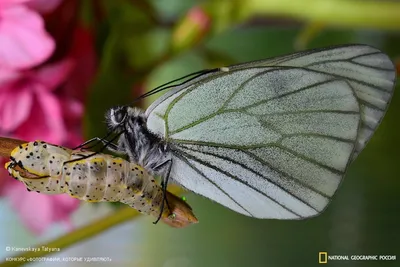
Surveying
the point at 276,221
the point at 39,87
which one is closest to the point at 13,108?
the point at 39,87

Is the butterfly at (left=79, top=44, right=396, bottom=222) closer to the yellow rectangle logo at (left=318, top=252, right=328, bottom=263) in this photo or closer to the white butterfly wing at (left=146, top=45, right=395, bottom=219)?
the white butterfly wing at (left=146, top=45, right=395, bottom=219)

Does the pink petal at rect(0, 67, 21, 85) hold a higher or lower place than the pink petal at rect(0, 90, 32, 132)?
higher

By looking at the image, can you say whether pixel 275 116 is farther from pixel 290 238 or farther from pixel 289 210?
pixel 290 238

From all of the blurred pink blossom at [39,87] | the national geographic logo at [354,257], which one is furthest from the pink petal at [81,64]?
the national geographic logo at [354,257]

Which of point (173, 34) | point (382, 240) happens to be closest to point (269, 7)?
point (173, 34)

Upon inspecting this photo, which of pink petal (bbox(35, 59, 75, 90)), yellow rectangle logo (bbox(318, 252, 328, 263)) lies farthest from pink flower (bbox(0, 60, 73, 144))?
yellow rectangle logo (bbox(318, 252, 328, 263))

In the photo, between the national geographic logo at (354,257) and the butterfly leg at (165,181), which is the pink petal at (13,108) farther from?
the national geographic logo at (354,257)
